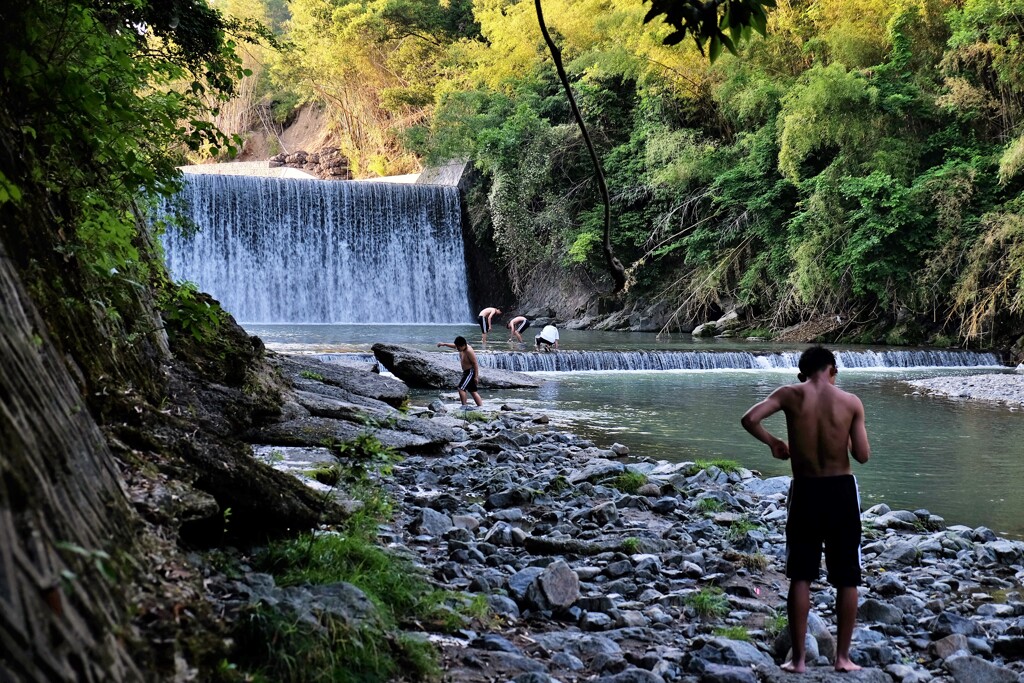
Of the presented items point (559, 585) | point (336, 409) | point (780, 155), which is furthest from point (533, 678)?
point (780, 155)

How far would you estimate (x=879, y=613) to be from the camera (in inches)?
178

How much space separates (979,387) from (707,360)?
503 cm

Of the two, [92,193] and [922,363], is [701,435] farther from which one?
[922,363]

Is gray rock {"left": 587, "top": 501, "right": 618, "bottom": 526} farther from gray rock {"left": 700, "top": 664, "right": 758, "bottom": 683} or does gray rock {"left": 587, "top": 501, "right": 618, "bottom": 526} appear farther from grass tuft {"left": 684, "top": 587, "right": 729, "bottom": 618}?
gray rock {"left": 700, "top": 664, "right": 758, "bottom": 683}

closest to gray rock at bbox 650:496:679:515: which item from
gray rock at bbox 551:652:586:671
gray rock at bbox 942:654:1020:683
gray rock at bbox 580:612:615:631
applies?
gray rock at bbox 580:612:615:631

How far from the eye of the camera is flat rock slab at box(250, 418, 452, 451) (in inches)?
281

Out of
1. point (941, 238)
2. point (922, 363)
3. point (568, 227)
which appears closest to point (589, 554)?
point (922, 363)

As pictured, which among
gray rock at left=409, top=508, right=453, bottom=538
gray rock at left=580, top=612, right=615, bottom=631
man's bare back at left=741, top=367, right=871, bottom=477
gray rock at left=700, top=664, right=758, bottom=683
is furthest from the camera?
gray rock at left=409, top=508, right=453, bottom=538

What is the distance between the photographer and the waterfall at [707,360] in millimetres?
17594

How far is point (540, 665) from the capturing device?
12.0ft

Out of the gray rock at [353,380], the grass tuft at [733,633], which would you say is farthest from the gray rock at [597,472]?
the gray rock at [353,380]

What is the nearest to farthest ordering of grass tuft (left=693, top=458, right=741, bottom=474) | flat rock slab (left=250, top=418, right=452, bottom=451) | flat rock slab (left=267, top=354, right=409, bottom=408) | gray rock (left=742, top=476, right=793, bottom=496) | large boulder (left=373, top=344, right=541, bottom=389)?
flat rock slab (left=250, top=418, right=452, bottom=451) → gray rock (left=742, top=476, right=793, bottom=496) → grass tuft (left=693, top=458, right=741, bottom=474) → flat rock slab (left=267, top=354, right=409, bottom=408) → large boulder (left=373, top=344, right=541, bottom=389)

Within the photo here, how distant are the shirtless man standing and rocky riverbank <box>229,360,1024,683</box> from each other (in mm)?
262

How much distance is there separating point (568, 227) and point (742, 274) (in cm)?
626
